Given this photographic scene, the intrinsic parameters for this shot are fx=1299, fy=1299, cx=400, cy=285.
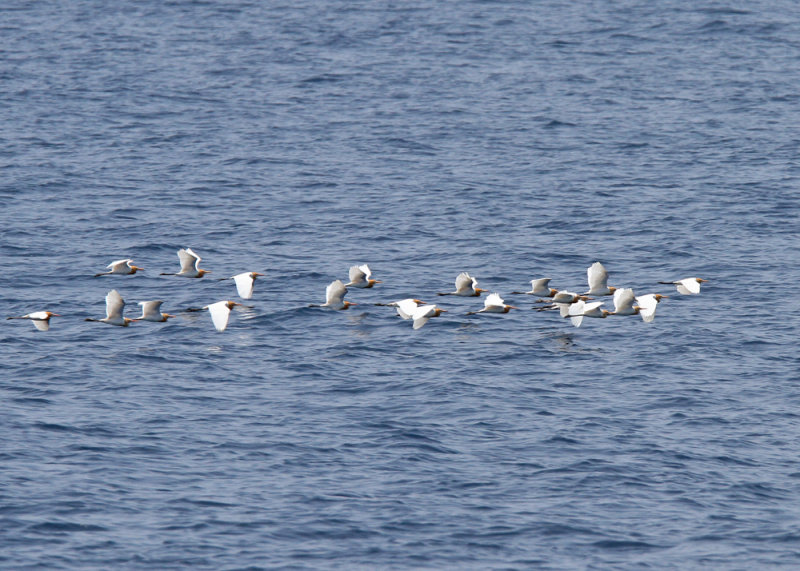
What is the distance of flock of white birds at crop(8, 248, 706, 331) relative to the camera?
122 ft

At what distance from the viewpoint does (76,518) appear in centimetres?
2716

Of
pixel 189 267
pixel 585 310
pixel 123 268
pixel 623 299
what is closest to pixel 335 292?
pixel 189 267

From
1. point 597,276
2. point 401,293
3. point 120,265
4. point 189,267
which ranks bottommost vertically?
point 401,293

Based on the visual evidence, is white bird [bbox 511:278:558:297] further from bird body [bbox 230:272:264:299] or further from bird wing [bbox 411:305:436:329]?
bird body [bbox 230:272:264:299]

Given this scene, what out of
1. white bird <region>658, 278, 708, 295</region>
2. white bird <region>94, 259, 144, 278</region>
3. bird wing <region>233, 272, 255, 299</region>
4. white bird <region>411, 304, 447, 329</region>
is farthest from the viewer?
white bird <region>94, 259, 144, 278</region>

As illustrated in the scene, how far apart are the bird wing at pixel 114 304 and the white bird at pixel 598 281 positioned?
1371cm

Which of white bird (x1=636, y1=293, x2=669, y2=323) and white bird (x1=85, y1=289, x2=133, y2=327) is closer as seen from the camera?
white bird (x1=85, y1=289, x2=133, y2=327)

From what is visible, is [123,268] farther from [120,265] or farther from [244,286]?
[244,286]

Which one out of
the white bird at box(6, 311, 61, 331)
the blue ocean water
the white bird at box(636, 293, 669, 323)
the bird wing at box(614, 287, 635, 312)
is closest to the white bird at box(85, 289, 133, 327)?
the blue ocean water

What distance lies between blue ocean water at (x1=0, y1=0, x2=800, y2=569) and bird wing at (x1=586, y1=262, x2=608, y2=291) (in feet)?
4.42

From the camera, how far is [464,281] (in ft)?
127

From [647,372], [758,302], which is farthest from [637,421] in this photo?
[758,302]

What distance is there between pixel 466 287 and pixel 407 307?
223cm

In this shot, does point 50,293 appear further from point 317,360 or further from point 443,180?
point 443,180
